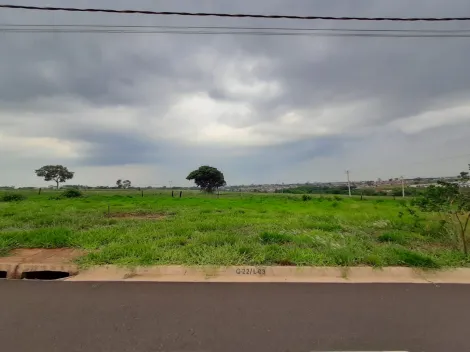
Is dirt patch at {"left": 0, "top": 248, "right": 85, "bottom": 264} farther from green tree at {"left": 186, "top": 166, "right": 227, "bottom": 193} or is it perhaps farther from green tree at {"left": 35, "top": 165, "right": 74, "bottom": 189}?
green tree at {"left": 35, "top": 165, "right": 74, "bottom": 189}

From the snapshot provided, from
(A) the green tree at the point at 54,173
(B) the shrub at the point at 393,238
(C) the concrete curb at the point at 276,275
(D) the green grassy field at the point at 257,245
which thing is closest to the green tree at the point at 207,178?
(A) the green tree at the point at 54,173

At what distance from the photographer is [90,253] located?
532cm

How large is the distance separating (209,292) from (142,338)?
1214mm

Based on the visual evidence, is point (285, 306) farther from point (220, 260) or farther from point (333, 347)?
point (220, 260)

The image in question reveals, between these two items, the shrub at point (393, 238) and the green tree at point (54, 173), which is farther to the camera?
the green tree at point (54, 173)

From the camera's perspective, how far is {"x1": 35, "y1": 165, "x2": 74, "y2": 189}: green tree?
62.7 metres

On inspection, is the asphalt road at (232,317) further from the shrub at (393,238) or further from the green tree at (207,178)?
the green tree at (207,178)

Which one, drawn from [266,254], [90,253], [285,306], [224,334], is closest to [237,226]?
[266,254]

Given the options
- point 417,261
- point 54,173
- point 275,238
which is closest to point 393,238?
point 417,261

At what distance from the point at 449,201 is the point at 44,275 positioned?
25.4 ft

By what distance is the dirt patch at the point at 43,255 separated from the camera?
511 cm

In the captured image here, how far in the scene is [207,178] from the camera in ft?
179

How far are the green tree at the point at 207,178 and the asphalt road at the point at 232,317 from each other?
5003cm

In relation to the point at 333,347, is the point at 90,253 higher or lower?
higher
